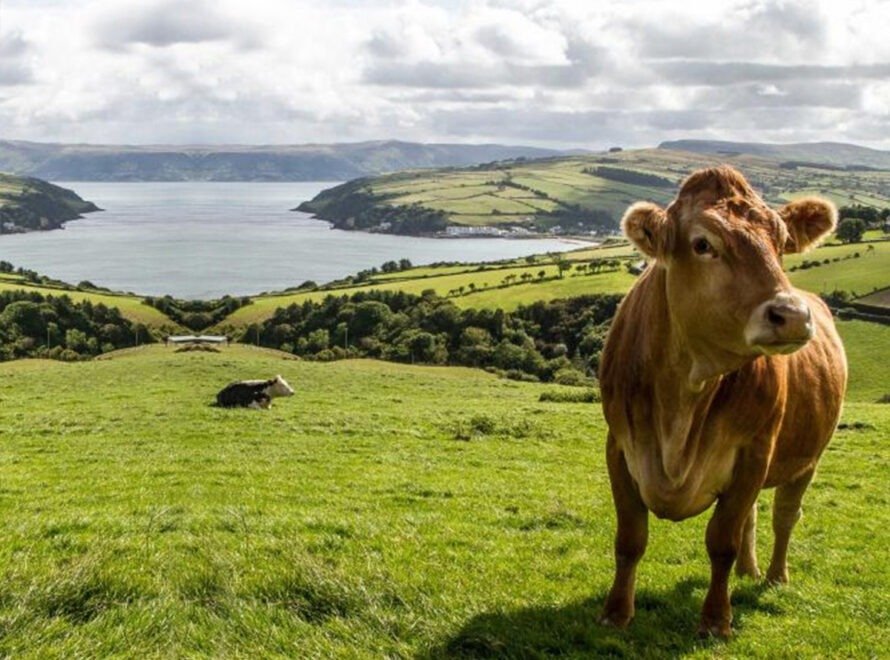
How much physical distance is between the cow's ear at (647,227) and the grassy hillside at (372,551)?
120 inches

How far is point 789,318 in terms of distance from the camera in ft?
A: 14.9

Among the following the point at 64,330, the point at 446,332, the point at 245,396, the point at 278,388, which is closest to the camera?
the point at 245,396

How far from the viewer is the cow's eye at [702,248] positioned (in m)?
5.15

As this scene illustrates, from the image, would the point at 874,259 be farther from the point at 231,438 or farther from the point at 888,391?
the point at 231,438

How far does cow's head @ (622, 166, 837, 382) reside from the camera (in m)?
4.69

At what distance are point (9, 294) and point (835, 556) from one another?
79.7 metres

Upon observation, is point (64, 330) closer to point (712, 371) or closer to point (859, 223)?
point (712, 371)

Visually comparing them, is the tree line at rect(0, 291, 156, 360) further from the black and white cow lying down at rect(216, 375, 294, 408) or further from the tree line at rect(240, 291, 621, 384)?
the black and white cow lying down at rect(216, 375, 294, 408)

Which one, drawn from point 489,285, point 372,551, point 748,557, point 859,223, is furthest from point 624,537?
point 859,223

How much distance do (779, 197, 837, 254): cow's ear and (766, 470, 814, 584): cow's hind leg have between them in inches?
121

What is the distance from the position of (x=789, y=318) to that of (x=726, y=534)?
239 cm

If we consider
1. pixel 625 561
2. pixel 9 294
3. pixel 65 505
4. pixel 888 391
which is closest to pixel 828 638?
pixel 625 561

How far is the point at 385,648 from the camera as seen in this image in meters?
5.84

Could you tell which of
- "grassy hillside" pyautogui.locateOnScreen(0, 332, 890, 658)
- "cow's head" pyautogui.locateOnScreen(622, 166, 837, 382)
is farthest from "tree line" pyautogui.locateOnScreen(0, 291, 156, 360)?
"cow's head" pyautogui.locateOnScreen(622, 166, 837, 382)
